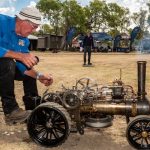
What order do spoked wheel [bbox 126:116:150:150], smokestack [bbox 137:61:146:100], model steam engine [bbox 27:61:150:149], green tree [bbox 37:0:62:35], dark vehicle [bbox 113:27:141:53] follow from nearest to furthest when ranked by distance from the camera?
spoked wheel [bbox 126:116:150:150] < model steam engine [bbox 27:61:150:149] < smokestack [bbox 137:61:146:100] < dark vehicle [bbox 113:27:141:53] < green tree [bbox 37:0:62:35]

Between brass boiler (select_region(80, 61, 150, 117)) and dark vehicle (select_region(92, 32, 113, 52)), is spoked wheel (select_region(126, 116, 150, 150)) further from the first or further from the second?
dark vehicle (select_region(92, 32, 113, 52))

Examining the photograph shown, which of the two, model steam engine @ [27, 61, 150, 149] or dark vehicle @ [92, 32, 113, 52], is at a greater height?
dark vehicle @ [92, 32, 113, 52]

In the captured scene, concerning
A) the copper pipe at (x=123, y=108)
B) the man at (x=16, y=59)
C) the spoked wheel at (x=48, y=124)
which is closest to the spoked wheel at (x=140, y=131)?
the copper pipe at (x=123, y=108)

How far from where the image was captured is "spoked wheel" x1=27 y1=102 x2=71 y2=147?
588cm

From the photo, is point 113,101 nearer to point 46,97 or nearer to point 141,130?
point 141,130

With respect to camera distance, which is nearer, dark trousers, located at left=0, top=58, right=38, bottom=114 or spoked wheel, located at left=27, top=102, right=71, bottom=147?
spoked wheel, located at left=27, top=102, right=71, bottom=147

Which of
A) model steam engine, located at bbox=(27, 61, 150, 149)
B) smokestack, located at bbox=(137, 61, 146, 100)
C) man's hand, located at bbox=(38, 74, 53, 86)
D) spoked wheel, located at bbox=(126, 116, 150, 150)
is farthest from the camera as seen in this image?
man's hand, located at bbox=(38, 74, 53, 86)

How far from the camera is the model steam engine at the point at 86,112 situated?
19.1 ft

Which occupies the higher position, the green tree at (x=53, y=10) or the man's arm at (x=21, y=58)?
the green tree at (x=53, y=10)

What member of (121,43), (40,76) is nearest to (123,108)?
(40,76)

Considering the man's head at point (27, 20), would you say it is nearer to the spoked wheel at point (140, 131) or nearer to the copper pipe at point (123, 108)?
the copper pipe at point (123, 108)

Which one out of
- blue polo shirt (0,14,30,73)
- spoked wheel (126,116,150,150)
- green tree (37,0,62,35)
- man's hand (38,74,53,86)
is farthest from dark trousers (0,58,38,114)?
green tree (37,0,62,35)

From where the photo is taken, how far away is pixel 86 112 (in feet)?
20.2

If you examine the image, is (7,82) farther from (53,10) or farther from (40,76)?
(53,10)
